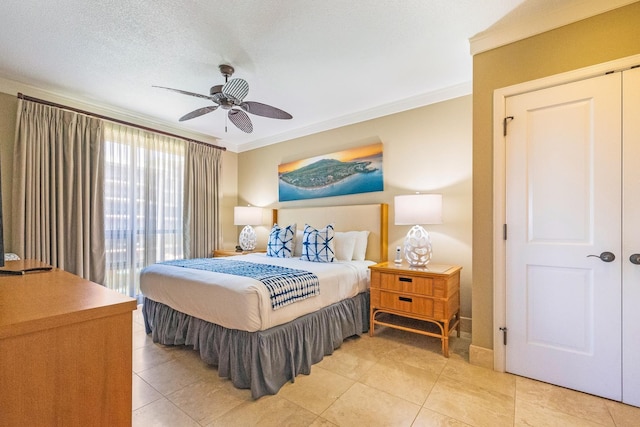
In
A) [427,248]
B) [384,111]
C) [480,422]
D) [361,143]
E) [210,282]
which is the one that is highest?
[384,111]

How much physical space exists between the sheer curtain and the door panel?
165 inches

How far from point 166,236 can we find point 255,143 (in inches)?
82.7

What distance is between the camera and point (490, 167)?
223cm

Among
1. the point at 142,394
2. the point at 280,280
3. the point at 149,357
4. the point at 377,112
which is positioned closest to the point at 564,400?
the point at 280,280

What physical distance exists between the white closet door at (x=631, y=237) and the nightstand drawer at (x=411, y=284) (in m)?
1.07

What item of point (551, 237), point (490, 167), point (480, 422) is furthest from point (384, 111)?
point (480, 422)

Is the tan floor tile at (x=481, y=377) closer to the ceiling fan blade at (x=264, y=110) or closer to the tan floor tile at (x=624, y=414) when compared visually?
the tan floor tile at (x=624, y=414)

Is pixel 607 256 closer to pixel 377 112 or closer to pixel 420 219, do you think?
pixel 420 219

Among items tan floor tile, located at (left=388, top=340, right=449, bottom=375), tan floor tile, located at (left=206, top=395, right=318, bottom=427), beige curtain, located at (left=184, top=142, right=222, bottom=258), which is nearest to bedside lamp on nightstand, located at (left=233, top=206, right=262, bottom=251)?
beige curtain, located at (left=184, top=142, right=222, bottom=258)

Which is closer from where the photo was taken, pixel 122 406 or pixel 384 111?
pixel 122 406

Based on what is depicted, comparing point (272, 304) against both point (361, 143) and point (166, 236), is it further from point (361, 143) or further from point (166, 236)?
point (166, 236)

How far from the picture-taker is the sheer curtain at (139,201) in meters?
3.66

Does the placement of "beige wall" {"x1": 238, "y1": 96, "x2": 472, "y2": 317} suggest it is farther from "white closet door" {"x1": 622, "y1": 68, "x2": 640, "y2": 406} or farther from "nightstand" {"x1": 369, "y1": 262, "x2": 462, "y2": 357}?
"white closet door" {"x1": 622, "y1": 68, "x2": 640, "y2": 406}

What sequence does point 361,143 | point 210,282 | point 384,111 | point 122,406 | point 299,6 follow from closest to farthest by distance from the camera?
1. point 122,406
2. point 299,6
3. point 210,282
4. point 384,111
5. point 361,143
